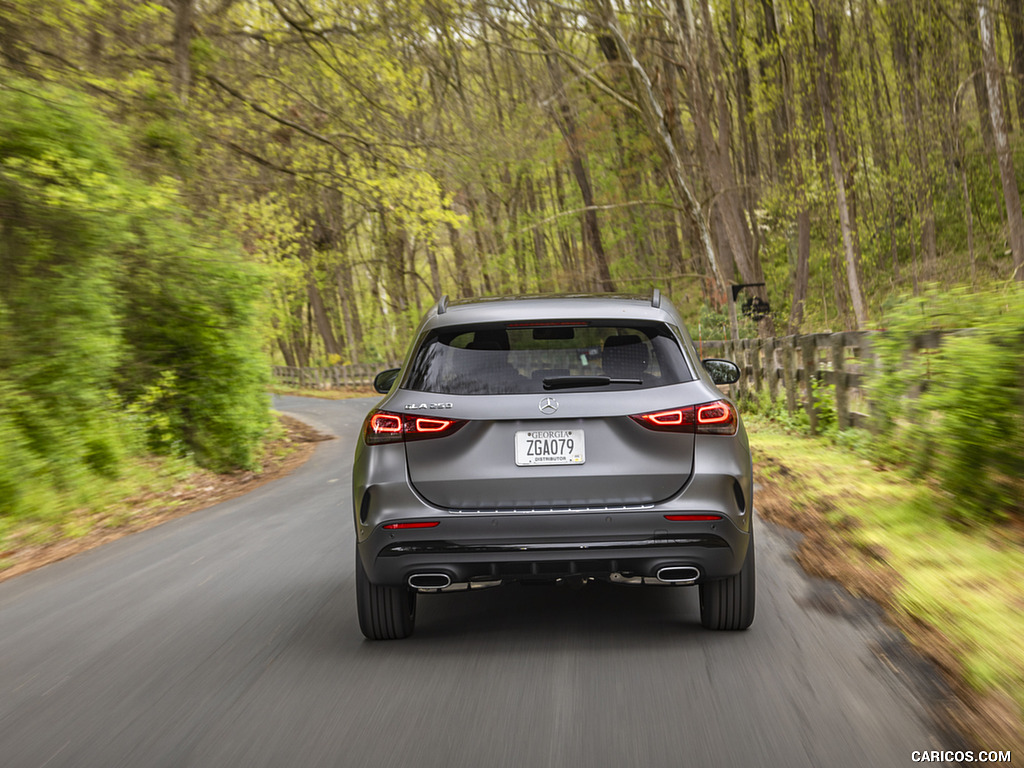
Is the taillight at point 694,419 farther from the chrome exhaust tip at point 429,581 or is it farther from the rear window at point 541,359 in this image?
the chrome exhaust tip at point 429,581

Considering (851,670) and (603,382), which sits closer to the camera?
(851,670)

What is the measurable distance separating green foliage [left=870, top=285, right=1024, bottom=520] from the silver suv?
2585 millimetres

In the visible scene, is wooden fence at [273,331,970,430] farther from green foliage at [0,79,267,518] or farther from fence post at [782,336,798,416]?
green foliage at [0,79,267,518]

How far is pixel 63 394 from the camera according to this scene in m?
9.26

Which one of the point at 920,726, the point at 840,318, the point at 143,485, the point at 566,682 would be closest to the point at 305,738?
the point at 566,682

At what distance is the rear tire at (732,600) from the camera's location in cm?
448

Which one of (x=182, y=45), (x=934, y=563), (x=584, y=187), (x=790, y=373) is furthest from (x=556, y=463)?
(x=584, y=187)

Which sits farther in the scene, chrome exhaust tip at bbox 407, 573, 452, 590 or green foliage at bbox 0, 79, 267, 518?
green foliage at bbox 0, 79, 267, 518

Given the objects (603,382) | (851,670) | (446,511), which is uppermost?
(603,382)

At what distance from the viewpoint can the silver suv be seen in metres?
4.10

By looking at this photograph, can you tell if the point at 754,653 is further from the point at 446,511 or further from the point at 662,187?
the point at 662,187

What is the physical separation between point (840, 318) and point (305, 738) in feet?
102

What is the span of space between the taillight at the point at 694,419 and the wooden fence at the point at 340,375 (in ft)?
131

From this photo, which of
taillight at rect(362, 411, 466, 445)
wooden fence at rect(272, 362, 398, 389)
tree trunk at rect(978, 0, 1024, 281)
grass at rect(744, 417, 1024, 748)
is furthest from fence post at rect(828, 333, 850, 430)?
wooden fence at rect(272, 362, 398, 389)
